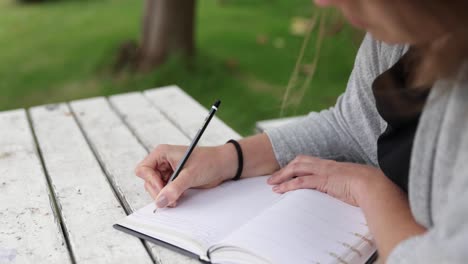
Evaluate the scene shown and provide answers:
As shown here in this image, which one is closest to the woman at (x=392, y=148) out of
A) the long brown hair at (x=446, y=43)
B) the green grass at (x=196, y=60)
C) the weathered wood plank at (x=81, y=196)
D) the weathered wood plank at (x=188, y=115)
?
the long brown hair at (x=446, y=43)

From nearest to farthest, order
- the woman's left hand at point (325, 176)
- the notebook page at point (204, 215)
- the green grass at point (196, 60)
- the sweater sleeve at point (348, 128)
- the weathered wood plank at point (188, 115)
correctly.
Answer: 1. the notebook page at point (204, 215)
2. the woman's left hand at point (325, 176)
3. the sweater sleeve at point (348, 128)
4. the weathered wood plank at point (188, 115)
5. the green grass at point (196, 60)

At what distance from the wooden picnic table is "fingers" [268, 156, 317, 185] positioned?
28 centimetres

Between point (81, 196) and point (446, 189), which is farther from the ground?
point (446, 189)

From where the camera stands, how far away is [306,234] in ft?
3.55

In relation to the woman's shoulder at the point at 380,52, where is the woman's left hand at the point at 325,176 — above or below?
below

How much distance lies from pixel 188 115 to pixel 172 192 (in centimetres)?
71

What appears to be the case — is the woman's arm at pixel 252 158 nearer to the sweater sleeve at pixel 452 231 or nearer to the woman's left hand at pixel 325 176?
the woman's left hand at pixel 325 176

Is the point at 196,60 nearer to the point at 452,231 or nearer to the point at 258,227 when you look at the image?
the point at 258,227

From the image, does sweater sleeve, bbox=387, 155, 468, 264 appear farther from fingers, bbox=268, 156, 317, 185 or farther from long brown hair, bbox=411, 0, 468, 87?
fingers, bbox=268, 156, 317, 185

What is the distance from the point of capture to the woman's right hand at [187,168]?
1.27 metres

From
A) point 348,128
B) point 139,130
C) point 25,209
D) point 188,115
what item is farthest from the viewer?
point 188,115

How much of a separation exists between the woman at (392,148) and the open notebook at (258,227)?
38 millimetres

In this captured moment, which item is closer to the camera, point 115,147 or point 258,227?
point 258,227

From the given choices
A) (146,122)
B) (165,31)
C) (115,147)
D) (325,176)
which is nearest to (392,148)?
(325,176)
